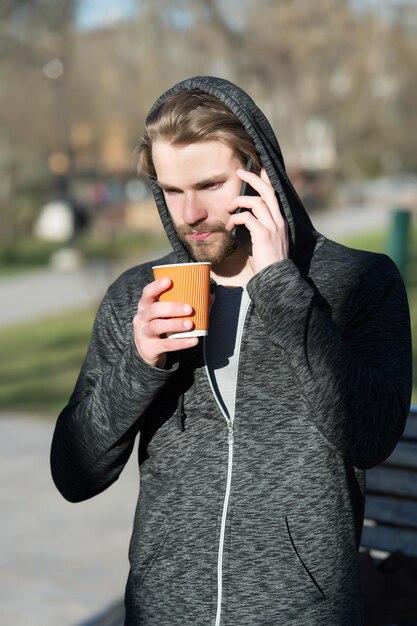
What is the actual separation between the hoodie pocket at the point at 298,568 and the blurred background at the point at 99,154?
1560 millimetres

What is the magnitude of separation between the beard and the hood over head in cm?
13

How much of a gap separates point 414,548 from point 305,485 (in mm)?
1496

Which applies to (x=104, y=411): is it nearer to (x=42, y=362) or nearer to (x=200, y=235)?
(x=200, y=235)

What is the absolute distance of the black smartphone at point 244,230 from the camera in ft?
6.34

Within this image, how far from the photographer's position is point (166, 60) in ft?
60.5

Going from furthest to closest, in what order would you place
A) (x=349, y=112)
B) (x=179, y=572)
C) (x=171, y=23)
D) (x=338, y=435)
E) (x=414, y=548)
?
(x=349, y=112) < (x=171, y=23) < (x=414, y=548) < (x=179, y=572) < (x=338, y=435)

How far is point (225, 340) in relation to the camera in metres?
2.04

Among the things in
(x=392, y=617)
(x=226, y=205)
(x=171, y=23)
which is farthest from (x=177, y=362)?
(x=171, y=23)

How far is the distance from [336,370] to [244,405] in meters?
0.25

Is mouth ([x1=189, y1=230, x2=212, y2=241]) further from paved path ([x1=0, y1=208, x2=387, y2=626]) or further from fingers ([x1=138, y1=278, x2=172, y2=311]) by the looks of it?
paved path ([x1=0, y1=208, x2=387, y2=626])

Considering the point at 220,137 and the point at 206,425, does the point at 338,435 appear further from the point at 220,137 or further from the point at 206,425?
the point at 220,137

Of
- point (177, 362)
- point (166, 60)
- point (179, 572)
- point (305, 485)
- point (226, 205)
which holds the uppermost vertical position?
point (166, 60)

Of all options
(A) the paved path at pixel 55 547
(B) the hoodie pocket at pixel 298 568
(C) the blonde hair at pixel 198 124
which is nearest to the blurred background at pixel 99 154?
(A) the paved path at pixel 55 547

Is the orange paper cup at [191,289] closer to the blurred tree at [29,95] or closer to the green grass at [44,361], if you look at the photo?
the green grass at [44,361]
